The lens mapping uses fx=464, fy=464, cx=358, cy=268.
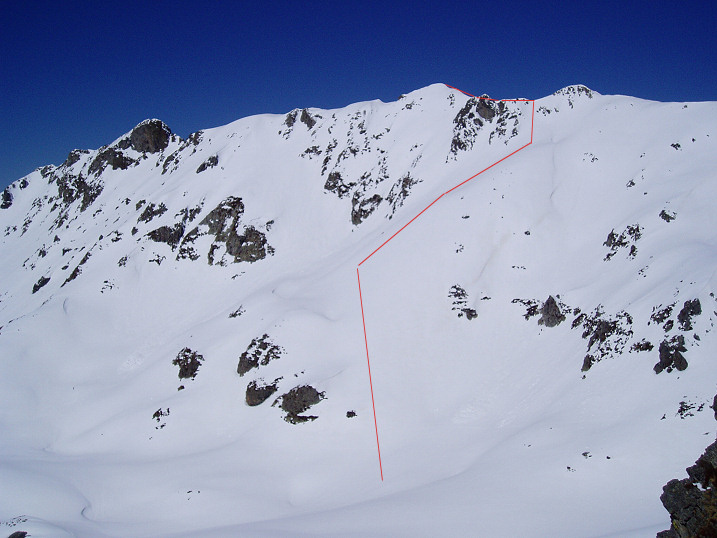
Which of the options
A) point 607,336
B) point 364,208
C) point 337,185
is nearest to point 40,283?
point 337,185

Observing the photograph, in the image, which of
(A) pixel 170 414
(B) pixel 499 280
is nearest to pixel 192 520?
(A) pixel 170 414

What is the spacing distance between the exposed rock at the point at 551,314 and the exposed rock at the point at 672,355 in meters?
10.00

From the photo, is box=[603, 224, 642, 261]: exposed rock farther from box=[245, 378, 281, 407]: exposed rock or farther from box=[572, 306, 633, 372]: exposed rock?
box=[245, 378, 281, 407]: exposed rock

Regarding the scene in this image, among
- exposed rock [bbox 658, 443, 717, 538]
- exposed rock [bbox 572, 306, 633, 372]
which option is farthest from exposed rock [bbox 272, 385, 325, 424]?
exposed rock [bbox 658, 443, 717, 538]

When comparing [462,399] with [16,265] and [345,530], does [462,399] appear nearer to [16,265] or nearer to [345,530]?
[345,530]

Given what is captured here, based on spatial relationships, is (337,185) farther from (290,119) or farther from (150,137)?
(150,137)

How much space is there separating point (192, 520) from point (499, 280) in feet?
85.8

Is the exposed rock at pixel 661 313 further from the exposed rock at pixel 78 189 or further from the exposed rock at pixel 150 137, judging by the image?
the exposed rock at pixel 78 189

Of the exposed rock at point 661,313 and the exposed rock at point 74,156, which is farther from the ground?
the exposed rock at point 74,156

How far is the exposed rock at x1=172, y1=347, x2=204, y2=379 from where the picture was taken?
3975 centimetres

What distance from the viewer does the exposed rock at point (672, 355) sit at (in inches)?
779

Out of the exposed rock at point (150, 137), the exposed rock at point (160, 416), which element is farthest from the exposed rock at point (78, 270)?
the exposed rock at point (160, 416)

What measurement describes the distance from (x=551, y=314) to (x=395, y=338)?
11.3 metres

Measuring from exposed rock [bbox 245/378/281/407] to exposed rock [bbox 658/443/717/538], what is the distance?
27.9m
